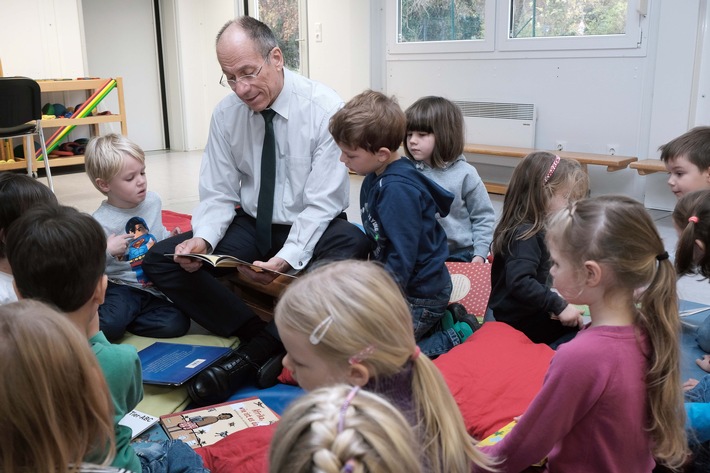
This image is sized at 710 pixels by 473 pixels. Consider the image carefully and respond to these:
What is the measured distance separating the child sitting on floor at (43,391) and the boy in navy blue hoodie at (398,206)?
1.27 metres

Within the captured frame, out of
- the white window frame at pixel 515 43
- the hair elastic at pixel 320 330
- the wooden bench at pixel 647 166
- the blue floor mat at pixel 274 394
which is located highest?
the white window frame at pixel 515 43

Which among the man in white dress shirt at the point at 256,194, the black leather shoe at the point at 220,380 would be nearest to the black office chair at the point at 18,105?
the man in white dress shirt at the point at 256,194

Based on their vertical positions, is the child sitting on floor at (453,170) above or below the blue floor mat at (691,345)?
above

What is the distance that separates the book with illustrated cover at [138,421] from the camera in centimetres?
192

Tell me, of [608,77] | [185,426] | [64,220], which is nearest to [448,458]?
[64,220]

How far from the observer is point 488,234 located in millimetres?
3018

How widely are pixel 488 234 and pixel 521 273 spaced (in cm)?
82

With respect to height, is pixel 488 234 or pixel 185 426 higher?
pixel 488 234

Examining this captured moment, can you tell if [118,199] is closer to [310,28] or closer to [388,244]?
[388,244]

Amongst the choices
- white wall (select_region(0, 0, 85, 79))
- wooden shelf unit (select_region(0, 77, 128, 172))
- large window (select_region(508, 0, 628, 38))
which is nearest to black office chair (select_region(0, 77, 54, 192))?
wooden shelf unit (select_region(0, 77, 128, 172))

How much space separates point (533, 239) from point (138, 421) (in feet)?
4.48

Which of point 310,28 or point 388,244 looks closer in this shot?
point 388,244

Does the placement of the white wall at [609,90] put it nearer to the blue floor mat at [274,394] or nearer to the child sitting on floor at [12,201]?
the blue floor mat at [274,394]

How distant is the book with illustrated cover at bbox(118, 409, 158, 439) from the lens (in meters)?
1.92
